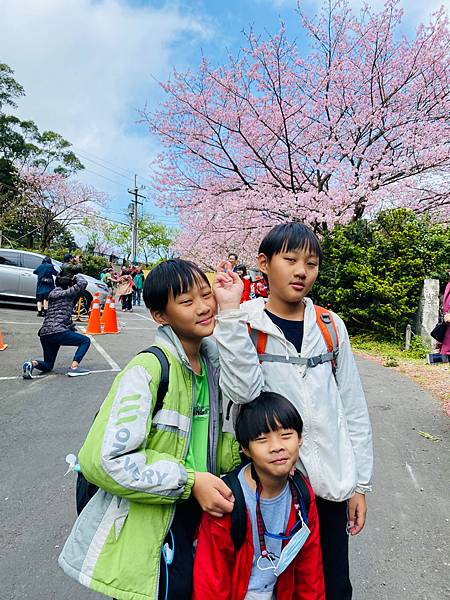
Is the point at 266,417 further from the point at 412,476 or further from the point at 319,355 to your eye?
the point at 412,476

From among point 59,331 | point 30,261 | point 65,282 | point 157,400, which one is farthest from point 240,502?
point 30,261

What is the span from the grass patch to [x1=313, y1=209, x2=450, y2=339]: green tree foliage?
12.3 inches

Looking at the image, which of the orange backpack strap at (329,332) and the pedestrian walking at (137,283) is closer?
the orange backpack strap at (329,332)

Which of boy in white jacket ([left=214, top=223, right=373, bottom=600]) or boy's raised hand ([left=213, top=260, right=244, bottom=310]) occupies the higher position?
boy's raised hand ([left=213, top=260, right=244, bottom=310])

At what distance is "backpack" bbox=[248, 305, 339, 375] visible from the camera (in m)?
1.46

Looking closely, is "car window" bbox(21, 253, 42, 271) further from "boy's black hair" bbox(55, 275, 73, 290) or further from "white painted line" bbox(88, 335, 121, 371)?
"boy's black hair" bbox(55, 275, 73, 290)

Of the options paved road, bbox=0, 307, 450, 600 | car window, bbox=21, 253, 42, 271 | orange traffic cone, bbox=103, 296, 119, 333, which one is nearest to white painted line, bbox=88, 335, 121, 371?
Answer: paved road, bbox=0, 307, 450, 600

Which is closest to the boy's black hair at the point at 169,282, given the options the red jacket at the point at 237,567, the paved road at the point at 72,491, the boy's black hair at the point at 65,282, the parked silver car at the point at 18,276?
the red jacket at the point at 237,567

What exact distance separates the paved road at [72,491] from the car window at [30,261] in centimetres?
668

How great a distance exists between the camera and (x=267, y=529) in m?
1.37

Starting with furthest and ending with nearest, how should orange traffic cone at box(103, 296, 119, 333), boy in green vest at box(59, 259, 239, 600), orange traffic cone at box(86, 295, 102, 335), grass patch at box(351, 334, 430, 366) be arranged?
orange traffic cone at box(103, 296, 119, 333) < orange traffic cone at box(86, 295, 102, 335) < grass patch at box(351, 334, 430, 366) < boy in green vest at box(59, 259, 239, 600)

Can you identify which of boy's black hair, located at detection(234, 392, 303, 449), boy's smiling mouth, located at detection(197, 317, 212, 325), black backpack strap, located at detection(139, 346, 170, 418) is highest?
boy's smiling mouth, located at detection(197, 317, 212, 325)

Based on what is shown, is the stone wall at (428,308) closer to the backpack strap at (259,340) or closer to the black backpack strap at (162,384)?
the backpack strap at (259,340)

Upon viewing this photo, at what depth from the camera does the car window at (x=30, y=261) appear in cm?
1201
